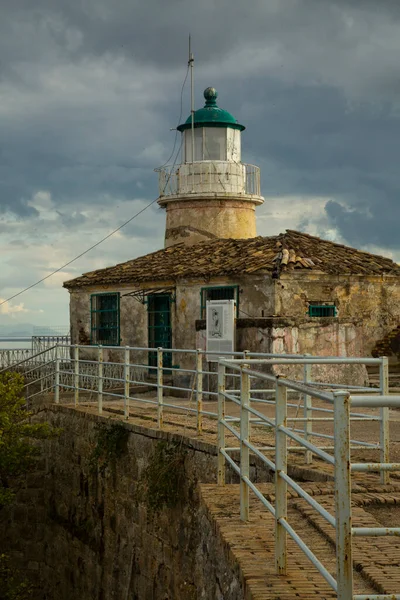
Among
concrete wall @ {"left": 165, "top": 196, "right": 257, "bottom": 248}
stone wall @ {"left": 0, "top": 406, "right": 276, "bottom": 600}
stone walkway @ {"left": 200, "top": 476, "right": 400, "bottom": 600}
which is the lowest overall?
stone wall @ {"left": 0, "top": 406, "right": 276, "bottom": 600}

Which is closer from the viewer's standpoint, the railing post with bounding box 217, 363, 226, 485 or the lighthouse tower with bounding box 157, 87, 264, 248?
the railing post with bounding box 217, 363, 226, 485

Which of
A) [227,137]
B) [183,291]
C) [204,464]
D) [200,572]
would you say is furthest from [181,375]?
[200,572]

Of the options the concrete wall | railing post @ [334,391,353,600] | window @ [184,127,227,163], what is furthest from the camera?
window @ [184,127,227,163]

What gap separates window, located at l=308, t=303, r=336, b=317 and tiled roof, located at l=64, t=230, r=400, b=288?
80 cm

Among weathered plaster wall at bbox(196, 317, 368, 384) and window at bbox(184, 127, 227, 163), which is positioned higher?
window at bbox(184, 127, 227, 163)

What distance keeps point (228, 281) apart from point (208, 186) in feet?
24.2

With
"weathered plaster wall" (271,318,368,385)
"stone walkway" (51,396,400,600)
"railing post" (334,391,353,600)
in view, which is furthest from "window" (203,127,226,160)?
"railing post" (334,391,353,600)

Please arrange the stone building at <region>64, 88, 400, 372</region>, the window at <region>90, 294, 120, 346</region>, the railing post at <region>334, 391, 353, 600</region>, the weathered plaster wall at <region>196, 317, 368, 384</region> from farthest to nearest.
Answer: the window at <region>90, 294, 120, 346</region> → the stone building at <region>64, 88, 400, 372</region> → the weathered plaster wall at <region>196, 317, 368, 384</region> → the railing post at <region>334, 391, 353, 600</region>

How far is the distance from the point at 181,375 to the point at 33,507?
636cm

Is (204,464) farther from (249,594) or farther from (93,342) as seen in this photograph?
(93,342)

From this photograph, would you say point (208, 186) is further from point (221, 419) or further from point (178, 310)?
point (221, 419)

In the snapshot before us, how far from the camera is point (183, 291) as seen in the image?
22.3 metres

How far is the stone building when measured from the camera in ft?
65.6

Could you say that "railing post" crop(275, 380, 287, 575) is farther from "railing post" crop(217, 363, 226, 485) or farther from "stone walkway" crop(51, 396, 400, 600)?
"railing post" crop(217, 363, 226, 485)
